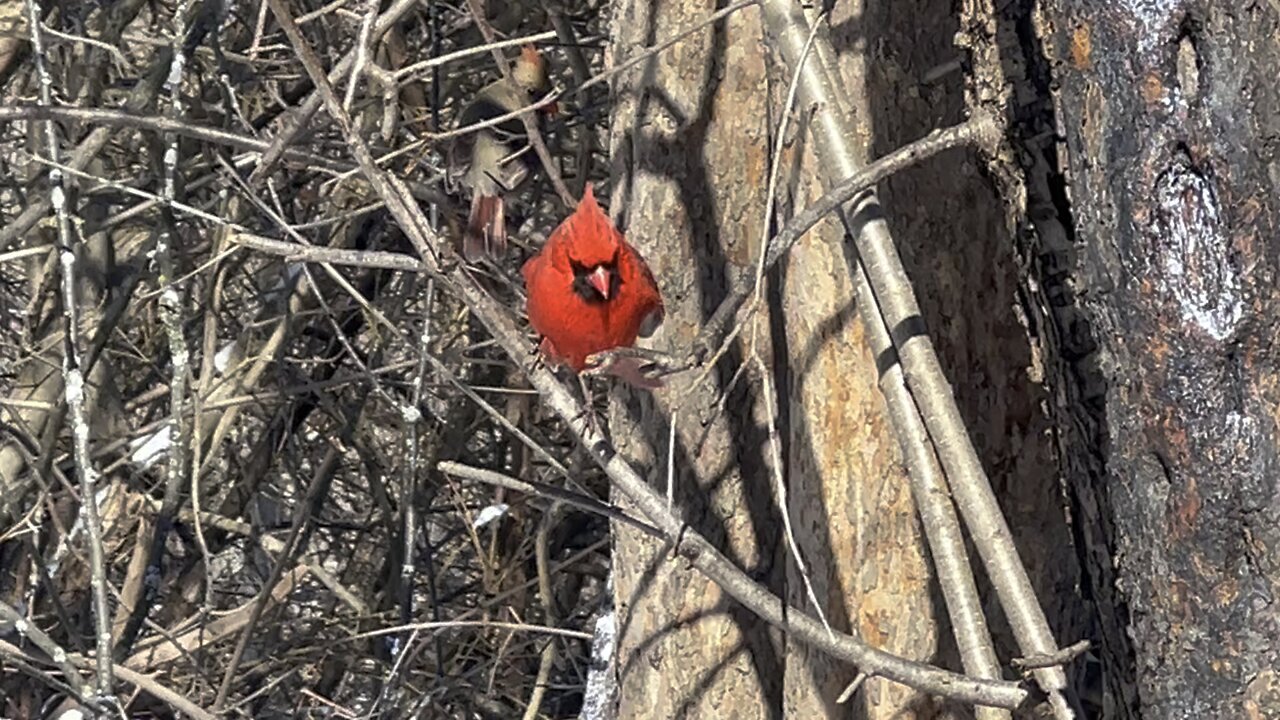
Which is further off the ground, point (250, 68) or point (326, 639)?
point (250, 68)

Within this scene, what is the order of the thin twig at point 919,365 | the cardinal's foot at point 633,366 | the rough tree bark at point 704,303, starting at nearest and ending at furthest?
the thin twig at point 919,365 → the cardinal's foot at point 633,366 → the rough tree bark at point 704,303

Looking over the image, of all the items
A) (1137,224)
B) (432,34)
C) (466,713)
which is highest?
(432,34)

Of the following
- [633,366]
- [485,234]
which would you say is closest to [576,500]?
[633,366]

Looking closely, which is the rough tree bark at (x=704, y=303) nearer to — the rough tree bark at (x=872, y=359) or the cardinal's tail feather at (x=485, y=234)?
the rough tree bark at (x=872, y=359)

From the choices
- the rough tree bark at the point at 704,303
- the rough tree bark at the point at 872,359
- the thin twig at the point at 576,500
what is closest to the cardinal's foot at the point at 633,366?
the thin twig at the point at 576,500

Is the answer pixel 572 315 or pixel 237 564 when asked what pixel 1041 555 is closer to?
pixel 572 315

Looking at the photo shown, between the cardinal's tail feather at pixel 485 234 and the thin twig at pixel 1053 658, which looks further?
the cardinal's tail feather at pixel 485 234

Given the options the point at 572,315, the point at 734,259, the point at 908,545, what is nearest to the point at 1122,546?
the point at 908,545
